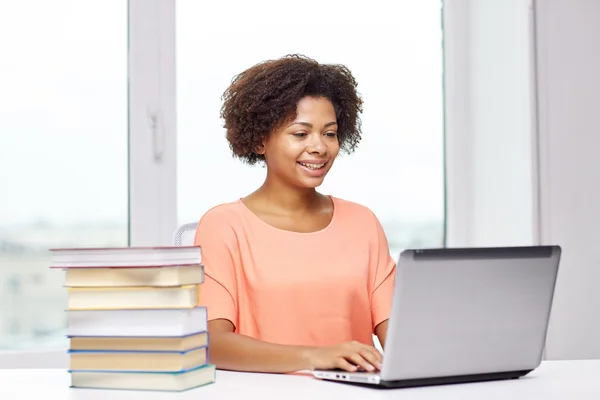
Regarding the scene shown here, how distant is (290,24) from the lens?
3268mm

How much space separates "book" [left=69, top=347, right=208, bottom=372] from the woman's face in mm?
677

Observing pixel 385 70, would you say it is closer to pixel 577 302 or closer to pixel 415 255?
pixel 577 302

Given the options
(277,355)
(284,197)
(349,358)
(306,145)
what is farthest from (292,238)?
(349,358)

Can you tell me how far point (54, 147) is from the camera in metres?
2.98

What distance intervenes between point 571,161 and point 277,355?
73.3 inches

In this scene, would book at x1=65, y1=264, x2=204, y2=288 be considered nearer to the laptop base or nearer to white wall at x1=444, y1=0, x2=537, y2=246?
the laptop base

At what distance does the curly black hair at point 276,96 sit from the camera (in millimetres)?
2035

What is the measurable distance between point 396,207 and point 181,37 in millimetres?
1036

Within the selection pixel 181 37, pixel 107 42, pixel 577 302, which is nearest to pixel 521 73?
pixel 577 302

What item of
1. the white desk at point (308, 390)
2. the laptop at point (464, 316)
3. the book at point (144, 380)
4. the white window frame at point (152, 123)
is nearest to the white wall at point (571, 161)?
the white window frame at point (152, 123)

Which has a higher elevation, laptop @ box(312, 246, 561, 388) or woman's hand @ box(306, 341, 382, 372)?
laptop @ box(312, 246, 561, 388)

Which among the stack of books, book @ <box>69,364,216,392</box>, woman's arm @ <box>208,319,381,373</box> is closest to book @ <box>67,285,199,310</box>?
the stack of books

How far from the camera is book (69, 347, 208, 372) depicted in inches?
53.4

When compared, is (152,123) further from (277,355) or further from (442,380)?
(442,380)
